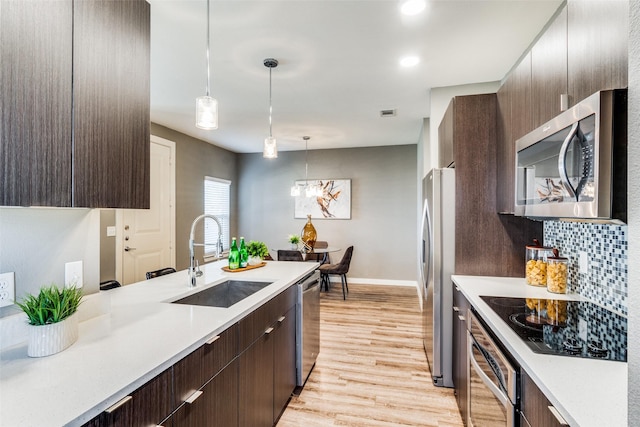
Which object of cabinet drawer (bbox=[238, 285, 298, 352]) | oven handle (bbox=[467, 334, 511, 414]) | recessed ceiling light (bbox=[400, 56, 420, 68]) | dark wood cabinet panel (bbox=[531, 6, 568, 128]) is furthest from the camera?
recessed ceiling light (bbox=[400, 56, 420, 68])

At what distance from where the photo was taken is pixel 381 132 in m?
5.11

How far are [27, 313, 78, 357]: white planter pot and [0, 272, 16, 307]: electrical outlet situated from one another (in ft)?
0.59

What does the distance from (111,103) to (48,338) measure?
83 centimetres

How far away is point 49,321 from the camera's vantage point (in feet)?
3.39

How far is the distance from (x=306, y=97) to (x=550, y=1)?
2275 millimetres

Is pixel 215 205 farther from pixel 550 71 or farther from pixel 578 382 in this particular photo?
pixel 578 382

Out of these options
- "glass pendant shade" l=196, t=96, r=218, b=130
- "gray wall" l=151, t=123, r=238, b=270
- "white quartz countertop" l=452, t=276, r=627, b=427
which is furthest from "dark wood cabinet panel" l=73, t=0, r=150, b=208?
"gray wall" l=151, t=123, r=238, b=270

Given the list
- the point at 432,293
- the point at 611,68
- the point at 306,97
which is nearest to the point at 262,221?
the point at 306,97

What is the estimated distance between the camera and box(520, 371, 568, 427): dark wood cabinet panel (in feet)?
2.99

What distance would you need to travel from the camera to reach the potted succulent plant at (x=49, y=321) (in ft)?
3.31

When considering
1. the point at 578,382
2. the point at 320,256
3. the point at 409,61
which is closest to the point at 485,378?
the point at 578,382

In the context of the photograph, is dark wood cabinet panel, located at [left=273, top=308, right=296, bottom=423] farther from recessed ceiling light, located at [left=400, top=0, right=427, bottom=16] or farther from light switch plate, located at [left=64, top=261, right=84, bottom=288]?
recessed ceiling light, located at [left=400, top=0, right=427, bottom=16]

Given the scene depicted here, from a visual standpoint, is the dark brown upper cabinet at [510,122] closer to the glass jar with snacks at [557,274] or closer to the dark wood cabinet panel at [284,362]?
the glass jar with snacks at [557,274]

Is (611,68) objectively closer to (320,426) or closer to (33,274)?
(33,274)
